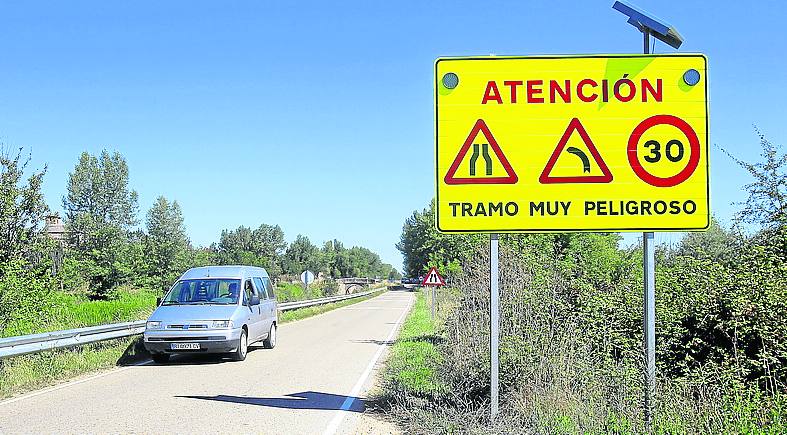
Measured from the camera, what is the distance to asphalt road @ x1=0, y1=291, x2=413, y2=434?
9.16 metres

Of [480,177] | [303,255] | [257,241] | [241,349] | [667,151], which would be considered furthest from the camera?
[303,255]

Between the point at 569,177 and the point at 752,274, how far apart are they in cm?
255

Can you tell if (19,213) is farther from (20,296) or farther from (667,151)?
(667,151)

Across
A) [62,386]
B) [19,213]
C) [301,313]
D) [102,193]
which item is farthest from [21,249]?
[102,193]

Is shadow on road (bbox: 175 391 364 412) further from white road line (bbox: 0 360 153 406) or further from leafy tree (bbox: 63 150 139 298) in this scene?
leafy tree (bbox: 63 150 139 298)

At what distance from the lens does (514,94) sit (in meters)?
7.90

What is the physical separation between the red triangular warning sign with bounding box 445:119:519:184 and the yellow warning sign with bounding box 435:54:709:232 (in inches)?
0.4

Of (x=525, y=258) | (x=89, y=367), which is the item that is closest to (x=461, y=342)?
(x=525, y=258)

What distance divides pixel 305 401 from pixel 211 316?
5596 mm

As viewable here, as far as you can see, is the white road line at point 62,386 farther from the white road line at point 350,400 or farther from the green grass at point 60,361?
the white road line at point 350,400

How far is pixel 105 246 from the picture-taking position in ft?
167

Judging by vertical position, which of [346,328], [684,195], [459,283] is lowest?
[346,328]

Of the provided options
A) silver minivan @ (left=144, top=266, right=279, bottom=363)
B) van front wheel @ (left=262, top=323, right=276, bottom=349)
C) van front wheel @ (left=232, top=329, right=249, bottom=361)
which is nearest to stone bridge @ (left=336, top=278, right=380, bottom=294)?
van front wheel @ (left=262, top=323, right=276, bottom=349)

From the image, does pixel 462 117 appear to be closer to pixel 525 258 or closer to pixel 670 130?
pixel 670 130
